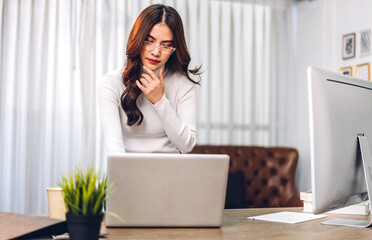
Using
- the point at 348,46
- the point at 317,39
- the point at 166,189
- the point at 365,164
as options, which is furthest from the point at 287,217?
the point at 317,39

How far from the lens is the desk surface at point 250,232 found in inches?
50.5

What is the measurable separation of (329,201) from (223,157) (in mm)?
395

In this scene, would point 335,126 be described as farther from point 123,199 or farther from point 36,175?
point 36,175

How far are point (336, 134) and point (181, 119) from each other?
Answer: 2.65ft

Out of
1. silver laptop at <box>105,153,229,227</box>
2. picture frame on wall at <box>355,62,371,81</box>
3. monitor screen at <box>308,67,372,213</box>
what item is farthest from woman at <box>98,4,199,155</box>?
picture frame on wall at <box>355,62,371,81</box>

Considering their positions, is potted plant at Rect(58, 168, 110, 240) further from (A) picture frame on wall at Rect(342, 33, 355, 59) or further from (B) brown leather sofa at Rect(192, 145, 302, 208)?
(A) picture frame on wall at Rect(342, 33, 355, 59)

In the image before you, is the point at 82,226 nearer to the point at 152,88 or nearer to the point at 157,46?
the point at 152,88

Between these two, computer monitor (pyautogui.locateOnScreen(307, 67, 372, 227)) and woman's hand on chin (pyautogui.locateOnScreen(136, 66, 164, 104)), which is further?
woman's hand on chin (pyautogui.locateOnScreen(136, 66, 164, 104))

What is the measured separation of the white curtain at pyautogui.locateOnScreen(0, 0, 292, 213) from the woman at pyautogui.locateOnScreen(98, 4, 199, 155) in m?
1.88

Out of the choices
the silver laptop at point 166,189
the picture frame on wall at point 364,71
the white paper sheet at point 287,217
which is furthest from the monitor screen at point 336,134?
the picture frame on wall at point 364,71

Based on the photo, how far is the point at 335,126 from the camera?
57.6 inches

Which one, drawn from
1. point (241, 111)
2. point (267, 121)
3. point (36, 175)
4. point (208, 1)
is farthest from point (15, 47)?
point (267, 121)

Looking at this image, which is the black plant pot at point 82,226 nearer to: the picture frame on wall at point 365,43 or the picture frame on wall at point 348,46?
the picture frame on wall at point 365,43

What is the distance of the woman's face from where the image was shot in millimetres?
2039
